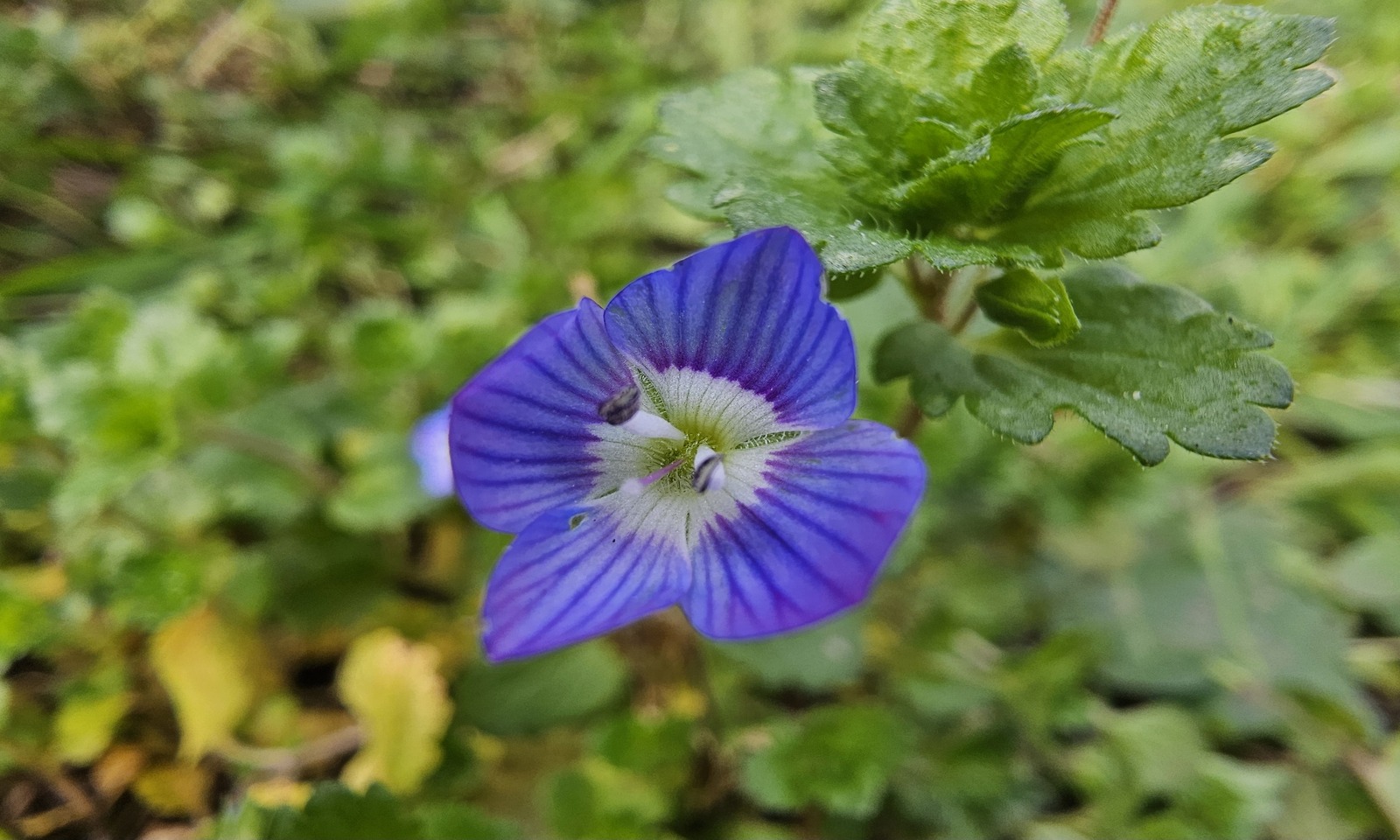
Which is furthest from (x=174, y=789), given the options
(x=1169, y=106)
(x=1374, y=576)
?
(x=1374, y=576)

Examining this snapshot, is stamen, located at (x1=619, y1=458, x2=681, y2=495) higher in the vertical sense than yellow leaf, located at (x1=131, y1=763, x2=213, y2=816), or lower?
higher

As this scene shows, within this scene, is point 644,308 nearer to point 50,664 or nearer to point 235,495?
point 235,495

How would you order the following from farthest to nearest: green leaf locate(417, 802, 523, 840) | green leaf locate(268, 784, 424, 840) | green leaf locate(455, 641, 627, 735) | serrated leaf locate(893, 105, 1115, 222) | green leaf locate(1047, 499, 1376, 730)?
green leaf locate(1047, 499, 1376, 730), green leaf locate(455, 641, 627, 735), green leaf locate(417, 802, 523, 840), green leaf locate(268, 784, 424, 840), serrated leaf locate(893, 105, 1115, 222)

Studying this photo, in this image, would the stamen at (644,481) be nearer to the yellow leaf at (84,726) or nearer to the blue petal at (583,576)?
the blue petal at (583,576)

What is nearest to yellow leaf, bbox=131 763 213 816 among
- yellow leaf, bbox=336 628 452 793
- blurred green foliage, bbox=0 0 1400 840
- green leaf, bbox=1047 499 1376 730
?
blurred green foliage, bbox=0 0 1400 840

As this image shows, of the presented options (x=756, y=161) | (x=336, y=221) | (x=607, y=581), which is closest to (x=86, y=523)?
(x=336, y=221)

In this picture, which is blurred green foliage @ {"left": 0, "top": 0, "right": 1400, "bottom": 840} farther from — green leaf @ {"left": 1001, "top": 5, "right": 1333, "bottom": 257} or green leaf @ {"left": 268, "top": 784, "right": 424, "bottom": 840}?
green leaf @ {"left": 1001, "top": 5, "right": 1333, "bottom": 257}
